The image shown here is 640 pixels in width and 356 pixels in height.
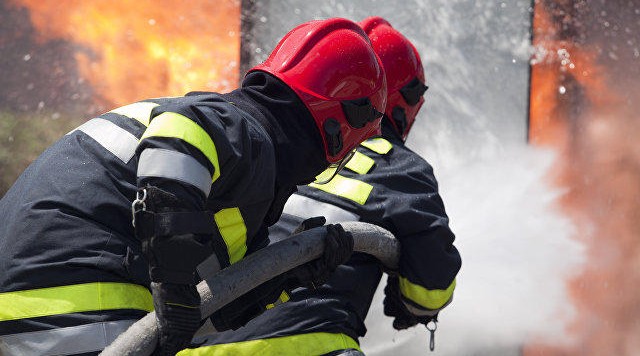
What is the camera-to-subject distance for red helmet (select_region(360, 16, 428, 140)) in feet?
12.3

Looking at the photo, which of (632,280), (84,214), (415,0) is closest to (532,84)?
(415,0)

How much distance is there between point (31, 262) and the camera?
2070 mm

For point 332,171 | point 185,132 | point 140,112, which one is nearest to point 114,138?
point 140,112

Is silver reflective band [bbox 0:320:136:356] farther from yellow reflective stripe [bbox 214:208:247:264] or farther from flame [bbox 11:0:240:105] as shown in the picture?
flame [bbox 11:0:240:105]

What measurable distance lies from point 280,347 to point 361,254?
515mm

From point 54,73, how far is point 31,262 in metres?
3.82

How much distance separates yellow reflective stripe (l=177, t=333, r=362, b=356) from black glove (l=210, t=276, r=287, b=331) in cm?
43

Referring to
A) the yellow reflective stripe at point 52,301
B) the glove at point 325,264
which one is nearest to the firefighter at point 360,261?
the glove at point 325,264

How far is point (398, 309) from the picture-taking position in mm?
3596

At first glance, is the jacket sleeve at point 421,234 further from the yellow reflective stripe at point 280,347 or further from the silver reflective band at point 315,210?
the yellow reflective stripe at point 280,347

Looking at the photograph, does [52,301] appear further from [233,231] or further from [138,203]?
[233,231]

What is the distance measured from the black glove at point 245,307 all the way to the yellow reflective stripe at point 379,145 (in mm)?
928

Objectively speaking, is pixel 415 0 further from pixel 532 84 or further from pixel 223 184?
pixel 223 184

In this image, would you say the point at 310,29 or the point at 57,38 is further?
the point at 57,38
